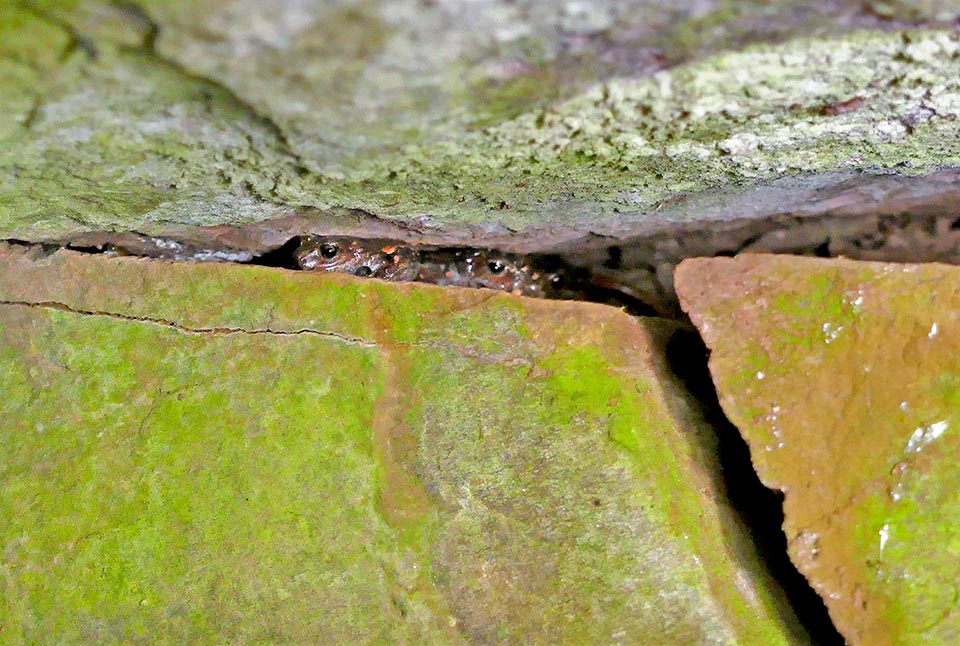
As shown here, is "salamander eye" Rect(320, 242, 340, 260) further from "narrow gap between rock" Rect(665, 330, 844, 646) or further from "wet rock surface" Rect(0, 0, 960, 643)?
"narrow gap between rock" Rect(665, 330, 844, 646)

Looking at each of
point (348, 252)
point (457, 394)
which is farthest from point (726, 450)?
point (348, 252)

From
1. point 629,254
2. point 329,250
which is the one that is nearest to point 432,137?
point 329,250

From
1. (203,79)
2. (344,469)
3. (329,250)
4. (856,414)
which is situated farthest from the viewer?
(329,250)

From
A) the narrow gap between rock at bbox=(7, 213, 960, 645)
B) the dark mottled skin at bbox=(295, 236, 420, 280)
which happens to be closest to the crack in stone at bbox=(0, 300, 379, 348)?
the narrow gap between rock at bbox=(7, 213, 960, 645)

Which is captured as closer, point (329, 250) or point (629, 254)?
point (329, 250)

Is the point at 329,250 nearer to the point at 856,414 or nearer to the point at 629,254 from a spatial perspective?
the point at 629,254

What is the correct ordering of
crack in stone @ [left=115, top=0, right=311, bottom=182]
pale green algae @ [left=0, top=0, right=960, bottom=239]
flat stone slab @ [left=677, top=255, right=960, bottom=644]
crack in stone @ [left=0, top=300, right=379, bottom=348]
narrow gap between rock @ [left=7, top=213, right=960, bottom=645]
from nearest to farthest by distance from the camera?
crack in stone @ [left=115, top=0, right=311, bottom=182] → pale green algae @ [left=0, top=0, right=960, bottom=239] → flat stone slab @ [left=677, top=255, right=960, bottom=644] → crack in stone @ [left=0, top=300, right=379, bottom=348] → narrow gap between rock @ [left=7, top=213, right=960, bottom=645]
